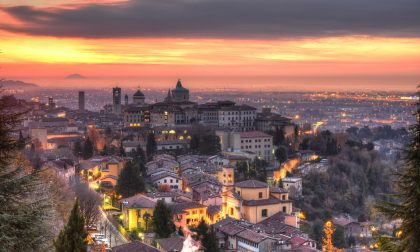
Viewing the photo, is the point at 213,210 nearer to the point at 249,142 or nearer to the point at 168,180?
the point at 168,180

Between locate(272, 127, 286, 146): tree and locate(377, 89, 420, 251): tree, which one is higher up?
locate(377, 89, 420, 251): tree

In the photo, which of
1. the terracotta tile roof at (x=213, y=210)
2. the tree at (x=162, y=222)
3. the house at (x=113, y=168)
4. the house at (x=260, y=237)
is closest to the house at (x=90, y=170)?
the house at (x=113, y=168)

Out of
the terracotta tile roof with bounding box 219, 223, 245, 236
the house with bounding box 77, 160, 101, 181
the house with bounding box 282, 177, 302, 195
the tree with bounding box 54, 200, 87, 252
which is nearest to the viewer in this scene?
the tree with bounding box 54, 200, 87, 252

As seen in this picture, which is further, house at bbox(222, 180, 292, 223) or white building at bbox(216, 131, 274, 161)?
white building at bbox(216, 131, 274, 161)

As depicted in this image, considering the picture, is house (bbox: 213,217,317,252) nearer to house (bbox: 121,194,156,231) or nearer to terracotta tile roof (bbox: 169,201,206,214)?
terracotta tile roof (bbox: 169,201,206,214)

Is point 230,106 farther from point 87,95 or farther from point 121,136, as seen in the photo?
point 87,95

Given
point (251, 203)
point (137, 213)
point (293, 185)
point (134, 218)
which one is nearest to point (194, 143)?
point (293, 185)

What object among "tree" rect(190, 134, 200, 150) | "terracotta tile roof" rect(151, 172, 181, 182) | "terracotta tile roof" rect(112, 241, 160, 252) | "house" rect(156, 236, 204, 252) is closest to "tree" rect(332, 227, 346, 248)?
"terracotta tile roof" rect(151, 172, 181, 182)
